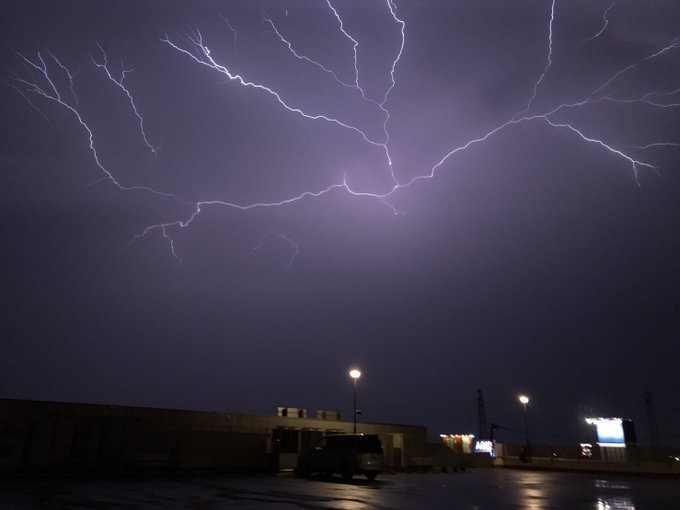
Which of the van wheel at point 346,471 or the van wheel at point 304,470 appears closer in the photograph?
the van wheel at point 346,471

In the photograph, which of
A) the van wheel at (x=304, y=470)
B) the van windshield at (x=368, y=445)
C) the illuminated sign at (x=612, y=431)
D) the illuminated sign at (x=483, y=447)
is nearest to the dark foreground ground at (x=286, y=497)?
the van windshield at (x=368, y=445)

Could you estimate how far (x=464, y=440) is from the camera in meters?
39.9

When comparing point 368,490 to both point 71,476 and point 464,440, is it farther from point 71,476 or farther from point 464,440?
point 464,440

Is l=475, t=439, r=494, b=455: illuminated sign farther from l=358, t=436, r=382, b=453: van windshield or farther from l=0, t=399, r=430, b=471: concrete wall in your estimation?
l=358, t=436, r=382, b=453: van windshield

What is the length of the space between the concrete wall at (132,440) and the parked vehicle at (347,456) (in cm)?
260

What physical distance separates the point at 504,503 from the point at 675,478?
1625cm

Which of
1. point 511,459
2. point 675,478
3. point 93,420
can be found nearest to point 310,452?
point 93,420

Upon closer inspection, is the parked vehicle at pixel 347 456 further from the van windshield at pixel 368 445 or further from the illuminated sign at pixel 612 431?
the illuminated sign at pixel 612 431

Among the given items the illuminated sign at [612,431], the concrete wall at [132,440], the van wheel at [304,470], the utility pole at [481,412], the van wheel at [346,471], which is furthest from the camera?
the utility pole at [481,412]

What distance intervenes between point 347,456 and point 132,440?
7.79m

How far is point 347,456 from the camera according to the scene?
17516 mm

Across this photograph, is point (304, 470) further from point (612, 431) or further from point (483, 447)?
point (483, 447)

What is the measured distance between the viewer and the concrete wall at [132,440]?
17016 mm

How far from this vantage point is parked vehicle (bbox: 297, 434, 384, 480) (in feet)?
56.1
